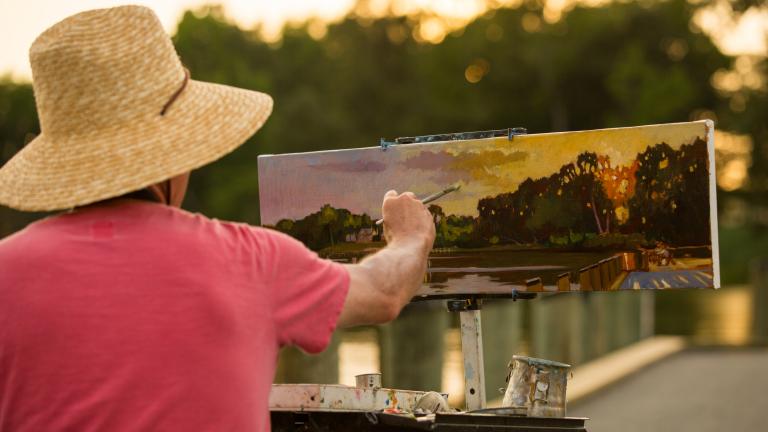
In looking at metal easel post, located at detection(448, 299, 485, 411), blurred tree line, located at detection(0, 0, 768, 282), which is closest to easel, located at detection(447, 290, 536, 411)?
metal easel post, located at detection(448, 299, 485, 411)

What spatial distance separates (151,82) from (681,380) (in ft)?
43.7

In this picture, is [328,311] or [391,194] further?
[391,194]

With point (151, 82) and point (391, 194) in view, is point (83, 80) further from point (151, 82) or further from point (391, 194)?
point (391, 194)

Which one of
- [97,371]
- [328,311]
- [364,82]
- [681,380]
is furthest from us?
[364,82]

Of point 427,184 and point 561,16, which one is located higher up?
point 561,16

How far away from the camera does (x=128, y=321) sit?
2.43m

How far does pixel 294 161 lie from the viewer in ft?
15.3

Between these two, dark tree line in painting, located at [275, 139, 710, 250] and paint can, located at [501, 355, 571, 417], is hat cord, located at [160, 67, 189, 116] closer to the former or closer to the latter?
paint can, located at [501, 355, 571, 417]

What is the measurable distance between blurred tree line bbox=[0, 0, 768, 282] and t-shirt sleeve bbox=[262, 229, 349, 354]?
162 feet

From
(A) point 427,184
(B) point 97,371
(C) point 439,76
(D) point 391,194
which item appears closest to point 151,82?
(B) point 97,371

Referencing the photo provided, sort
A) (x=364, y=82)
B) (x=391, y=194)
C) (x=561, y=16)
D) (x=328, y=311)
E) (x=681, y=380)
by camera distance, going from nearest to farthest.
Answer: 1. (x=328, y=311)
2. (x=391, y=194)
3. (x=681, y=380)
4. (x=561, y=16)
5. (x=364, y=82)

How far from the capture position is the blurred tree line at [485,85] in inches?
2169

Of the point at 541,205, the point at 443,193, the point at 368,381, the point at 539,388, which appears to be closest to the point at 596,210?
the point at 541,205

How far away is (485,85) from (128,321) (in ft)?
189
